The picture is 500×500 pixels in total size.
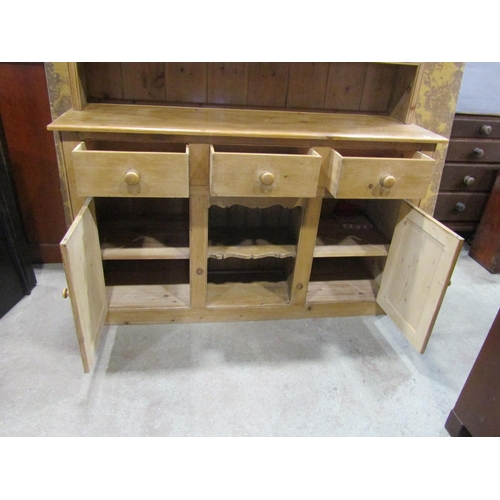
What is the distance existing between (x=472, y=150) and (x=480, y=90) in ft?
1.57

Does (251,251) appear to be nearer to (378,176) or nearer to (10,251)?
(378,176)

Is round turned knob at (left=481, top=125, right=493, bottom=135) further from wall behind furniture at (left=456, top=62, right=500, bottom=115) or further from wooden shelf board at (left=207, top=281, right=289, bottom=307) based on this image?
wooden shelf board at (left=207, top=281, right=289, bottom=307)

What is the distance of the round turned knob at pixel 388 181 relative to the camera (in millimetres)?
1276

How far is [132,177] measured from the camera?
119 centimetres

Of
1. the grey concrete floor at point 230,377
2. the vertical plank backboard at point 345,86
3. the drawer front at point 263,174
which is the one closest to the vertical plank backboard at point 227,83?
the vertical plank backboard at point 345,86

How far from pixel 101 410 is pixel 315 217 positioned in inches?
38.3

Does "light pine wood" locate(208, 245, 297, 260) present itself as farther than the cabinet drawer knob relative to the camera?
No

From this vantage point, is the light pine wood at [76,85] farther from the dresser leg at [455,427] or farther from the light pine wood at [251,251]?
the dresser leg at [455,427]

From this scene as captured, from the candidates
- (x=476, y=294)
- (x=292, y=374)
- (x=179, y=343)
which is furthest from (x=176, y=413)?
(x=476, y=294)

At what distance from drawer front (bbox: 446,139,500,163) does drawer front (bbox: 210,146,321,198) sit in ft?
4.11

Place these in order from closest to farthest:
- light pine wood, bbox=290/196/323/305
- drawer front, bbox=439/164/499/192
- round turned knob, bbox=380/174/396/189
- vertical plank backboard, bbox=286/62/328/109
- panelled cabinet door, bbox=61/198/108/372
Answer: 1. panelled cabinet door, bbox=61/198/108/372
2. round turned knob, bbox=380/174/396/189
3. light pine wood, bbox=290/196/323/305
4. vertical plank backboard, bbox=286/62/328/109
5. drawer front, bbox=439/164/499/192

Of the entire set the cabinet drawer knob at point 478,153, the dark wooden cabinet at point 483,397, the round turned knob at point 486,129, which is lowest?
the dark wooden cabinet at point 483,397

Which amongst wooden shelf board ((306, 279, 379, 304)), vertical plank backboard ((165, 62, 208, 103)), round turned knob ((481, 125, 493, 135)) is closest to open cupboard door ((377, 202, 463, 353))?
wooden shelf board ((306, 279, 379, 304))

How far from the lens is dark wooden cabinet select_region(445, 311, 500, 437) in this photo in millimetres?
1070
